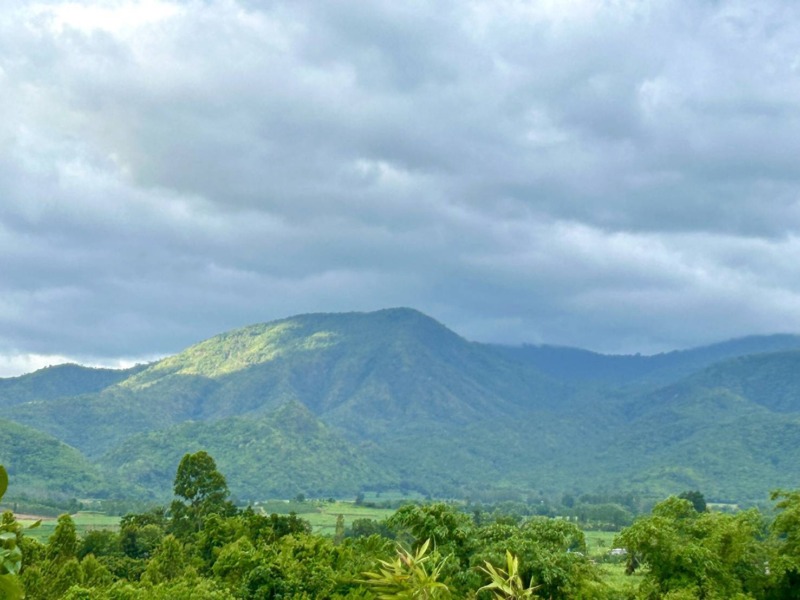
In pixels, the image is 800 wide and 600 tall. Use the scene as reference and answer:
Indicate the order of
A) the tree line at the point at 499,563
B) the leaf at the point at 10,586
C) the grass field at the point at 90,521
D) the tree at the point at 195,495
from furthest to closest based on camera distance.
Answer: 1. the grass field at the point at 90,521
2. the tree at the point at 195,495
3. the tree line at the point at 499,563
4. the leaf at the point at 10,586

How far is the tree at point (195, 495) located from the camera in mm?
78625

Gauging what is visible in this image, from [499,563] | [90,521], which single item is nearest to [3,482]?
[499,563]

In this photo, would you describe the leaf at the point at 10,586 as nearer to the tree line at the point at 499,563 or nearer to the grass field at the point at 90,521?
the tree line at the point at 499,563

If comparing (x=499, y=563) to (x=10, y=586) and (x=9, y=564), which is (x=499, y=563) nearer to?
(x=9, y=564)

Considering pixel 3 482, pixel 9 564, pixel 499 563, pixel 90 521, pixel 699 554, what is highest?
pixel 3 482

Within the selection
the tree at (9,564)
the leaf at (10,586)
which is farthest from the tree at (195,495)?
the leaf at (10,586)

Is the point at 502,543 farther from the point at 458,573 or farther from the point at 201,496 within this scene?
the point at 201,496

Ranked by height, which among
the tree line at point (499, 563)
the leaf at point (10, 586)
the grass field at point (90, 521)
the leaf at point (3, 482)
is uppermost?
the leaf at point (3, 482)

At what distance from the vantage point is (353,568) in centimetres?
4731

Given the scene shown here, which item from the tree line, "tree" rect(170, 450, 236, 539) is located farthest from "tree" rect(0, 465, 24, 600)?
"tree" rect(170, 450, 236, 539)

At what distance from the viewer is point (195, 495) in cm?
8038

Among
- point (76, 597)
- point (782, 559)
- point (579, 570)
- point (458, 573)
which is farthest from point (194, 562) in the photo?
point (782, 559)

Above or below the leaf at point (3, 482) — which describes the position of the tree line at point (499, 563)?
below

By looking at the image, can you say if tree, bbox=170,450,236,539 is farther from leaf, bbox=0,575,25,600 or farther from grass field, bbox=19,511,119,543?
grass field, bbox=19,511,119,543
